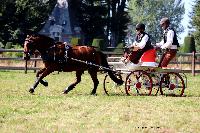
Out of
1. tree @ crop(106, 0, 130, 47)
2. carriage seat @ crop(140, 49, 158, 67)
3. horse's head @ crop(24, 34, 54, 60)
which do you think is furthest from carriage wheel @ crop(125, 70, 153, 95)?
tree @ crop(106, 0, 130, 47)

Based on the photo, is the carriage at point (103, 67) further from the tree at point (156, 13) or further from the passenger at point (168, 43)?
the tree at point (156, 13)

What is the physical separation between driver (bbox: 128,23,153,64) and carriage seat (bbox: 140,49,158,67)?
0.11m

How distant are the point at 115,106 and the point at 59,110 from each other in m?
1.27

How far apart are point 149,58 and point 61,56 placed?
2.35m

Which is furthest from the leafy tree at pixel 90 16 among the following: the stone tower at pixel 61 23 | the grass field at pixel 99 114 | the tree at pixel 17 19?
the grass field at pixel 99 114

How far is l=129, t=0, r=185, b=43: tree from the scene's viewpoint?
109m

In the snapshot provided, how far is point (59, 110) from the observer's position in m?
9.40

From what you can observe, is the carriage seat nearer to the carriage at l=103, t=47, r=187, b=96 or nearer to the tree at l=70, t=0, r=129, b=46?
the carriage at l=103, t=47, r=187, b=96

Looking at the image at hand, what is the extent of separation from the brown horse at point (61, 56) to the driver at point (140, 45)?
2.67 feet

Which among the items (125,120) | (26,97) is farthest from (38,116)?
(26,97)

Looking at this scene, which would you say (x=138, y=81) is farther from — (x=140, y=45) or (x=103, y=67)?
(x=103, y=67)

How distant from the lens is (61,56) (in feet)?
42.8

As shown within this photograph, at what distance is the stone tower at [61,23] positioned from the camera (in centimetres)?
6494

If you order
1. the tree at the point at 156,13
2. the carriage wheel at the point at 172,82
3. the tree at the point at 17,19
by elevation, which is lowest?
the carriage wheel at the point at 172,82
